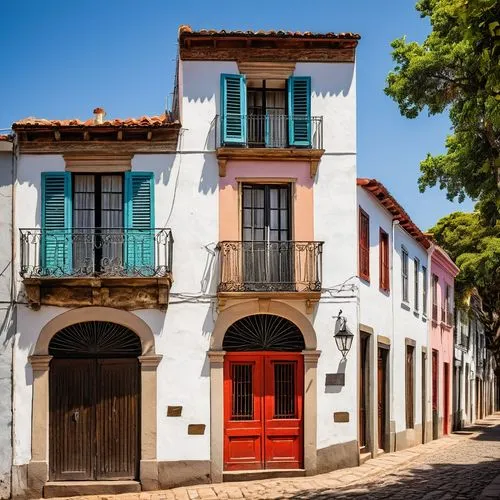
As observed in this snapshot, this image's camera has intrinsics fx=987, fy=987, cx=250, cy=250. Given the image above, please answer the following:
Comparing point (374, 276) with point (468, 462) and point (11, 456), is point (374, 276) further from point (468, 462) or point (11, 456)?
point (11, 456)

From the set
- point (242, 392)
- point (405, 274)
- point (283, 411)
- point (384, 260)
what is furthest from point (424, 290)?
point (242, 392)

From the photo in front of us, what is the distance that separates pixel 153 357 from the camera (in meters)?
19.5

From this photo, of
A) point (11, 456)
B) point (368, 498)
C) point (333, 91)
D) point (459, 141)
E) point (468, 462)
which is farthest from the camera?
point (459, 141)

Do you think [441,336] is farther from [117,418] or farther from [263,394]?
[117,418]

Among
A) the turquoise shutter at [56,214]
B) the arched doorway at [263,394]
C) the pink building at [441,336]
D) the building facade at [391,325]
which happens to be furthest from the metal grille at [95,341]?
the pink building at [441,336]

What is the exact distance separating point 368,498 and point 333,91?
847 cm

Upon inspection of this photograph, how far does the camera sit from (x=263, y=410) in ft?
65.1

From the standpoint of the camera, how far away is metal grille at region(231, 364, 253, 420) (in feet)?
65.0

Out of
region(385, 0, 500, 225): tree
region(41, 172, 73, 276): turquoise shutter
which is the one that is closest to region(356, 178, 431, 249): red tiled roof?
region(385, 0, 500, 225): tree

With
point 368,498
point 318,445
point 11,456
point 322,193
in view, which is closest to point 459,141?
point 322,193

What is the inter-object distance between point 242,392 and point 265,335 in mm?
1239

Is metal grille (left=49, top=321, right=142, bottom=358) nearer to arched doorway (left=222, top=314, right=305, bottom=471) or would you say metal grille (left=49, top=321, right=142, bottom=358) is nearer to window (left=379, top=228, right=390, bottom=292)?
arched doorway (left=222, top=314, right=305, bottom=471)

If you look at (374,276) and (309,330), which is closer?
(309,330)

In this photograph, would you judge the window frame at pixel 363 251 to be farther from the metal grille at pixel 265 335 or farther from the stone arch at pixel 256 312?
the metal grille at pixel 265 335
